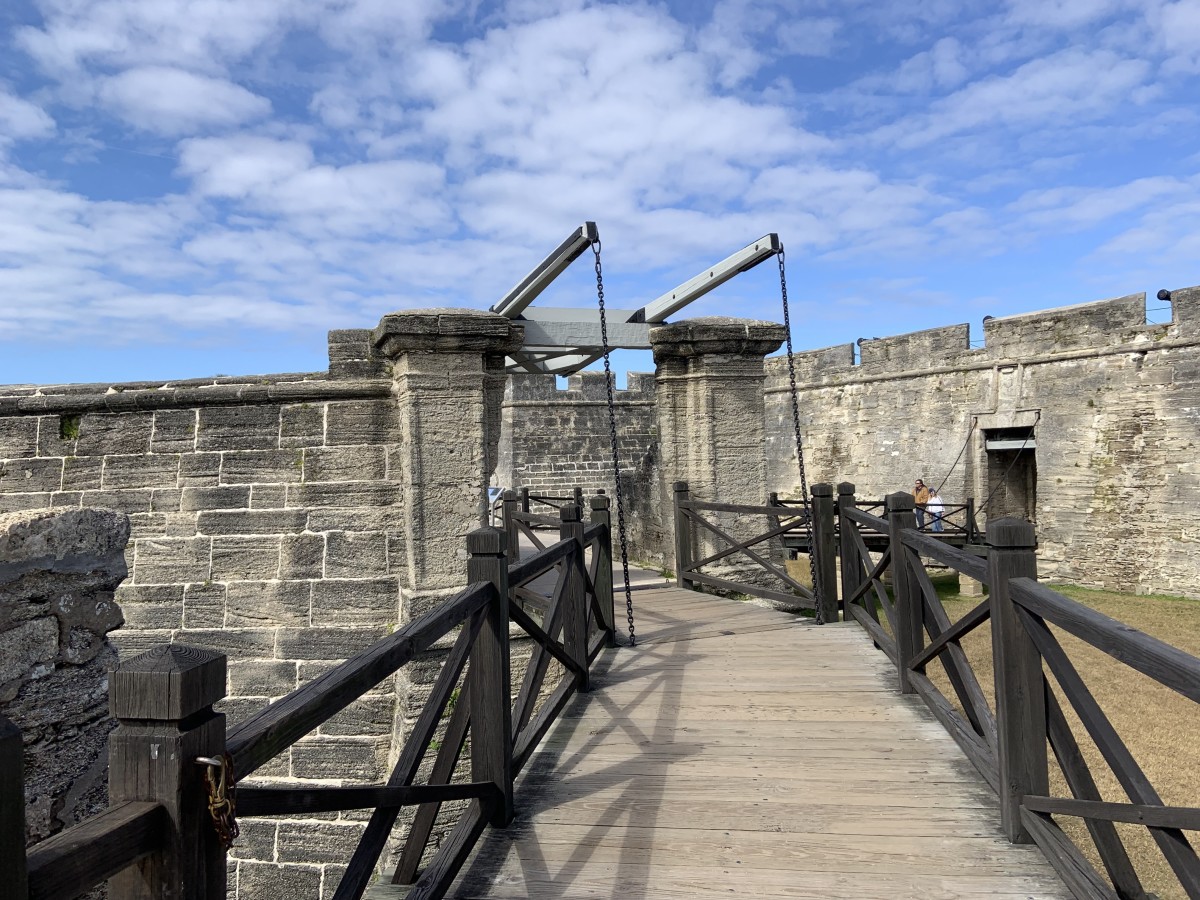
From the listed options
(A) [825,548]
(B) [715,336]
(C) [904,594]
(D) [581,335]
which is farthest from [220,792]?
(B) [715,336]

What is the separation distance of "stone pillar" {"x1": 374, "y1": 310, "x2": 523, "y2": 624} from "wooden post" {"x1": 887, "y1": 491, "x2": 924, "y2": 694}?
2.93 meters

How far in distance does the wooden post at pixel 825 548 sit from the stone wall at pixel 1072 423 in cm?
1101

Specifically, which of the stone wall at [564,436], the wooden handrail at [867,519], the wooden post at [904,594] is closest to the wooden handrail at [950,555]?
the wooden post at [904,594]

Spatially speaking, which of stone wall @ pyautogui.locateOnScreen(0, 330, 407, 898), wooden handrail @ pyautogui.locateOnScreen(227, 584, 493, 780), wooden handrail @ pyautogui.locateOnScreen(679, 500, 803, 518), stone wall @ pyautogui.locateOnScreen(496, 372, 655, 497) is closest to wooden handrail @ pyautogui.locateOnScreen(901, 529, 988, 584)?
wooden handrail @ pyautogui.locateOnScreen(227, 584, 493, 780)

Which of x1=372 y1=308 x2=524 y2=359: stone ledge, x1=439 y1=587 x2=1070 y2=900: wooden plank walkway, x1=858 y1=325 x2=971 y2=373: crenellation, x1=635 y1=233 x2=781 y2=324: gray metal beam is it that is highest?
x1=858 y1=325 x2=971 y2=373: crenellation

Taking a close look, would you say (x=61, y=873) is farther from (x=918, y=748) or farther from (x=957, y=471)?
(x=957, y=471)

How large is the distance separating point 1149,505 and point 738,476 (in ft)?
35.0

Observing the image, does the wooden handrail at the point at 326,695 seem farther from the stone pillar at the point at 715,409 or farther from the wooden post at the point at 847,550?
the stone pillar at the point at 715,409

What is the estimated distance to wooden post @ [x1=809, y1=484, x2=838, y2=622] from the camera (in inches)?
237

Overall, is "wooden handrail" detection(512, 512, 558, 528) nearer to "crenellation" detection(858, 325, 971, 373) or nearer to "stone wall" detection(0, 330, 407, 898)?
"stone wall" detection(0, 330, 407, 898)

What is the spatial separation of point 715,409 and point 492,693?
4.80 meters

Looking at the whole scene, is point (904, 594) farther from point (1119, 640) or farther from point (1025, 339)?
point (1025, 339)

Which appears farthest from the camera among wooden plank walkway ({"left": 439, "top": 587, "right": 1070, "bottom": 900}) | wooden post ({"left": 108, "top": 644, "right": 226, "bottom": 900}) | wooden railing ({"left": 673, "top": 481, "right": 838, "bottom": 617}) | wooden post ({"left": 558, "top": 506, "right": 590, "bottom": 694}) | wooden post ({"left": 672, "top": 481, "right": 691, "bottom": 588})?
wooden post ({"left": 672, "top": 481, "right": 691, "bottom": 588})

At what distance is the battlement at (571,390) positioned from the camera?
57.0ft
